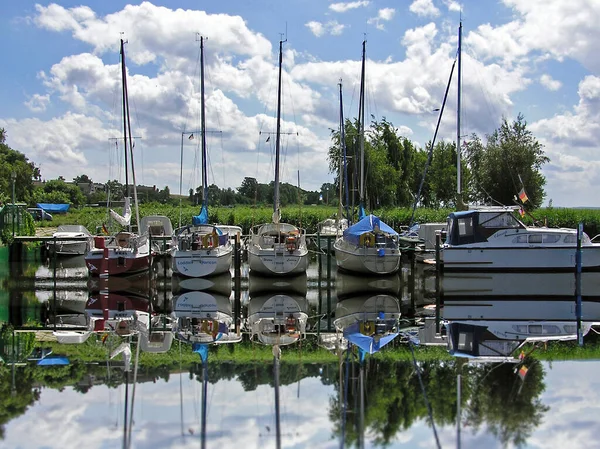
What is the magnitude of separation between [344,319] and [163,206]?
164 feet

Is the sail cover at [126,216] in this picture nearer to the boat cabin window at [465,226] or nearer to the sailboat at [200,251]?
the sailboat at [200,251]

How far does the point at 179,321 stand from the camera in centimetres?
2286

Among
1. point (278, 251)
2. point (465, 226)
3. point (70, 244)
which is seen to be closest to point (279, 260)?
point (278, 251)

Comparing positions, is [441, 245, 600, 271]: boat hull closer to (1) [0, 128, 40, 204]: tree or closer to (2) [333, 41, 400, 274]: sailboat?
(2) [333, 41, 400, 274]: sailboat

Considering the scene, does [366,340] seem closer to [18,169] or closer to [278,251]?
[278,251]

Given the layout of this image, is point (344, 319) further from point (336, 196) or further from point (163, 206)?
point (163, 206)

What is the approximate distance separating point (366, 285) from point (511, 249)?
6889 millimetres

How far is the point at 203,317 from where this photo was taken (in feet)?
78.5

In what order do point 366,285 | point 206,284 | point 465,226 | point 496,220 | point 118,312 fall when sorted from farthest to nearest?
point 366,285, point 206,284, point 465,226, point 496,220, point 118,312

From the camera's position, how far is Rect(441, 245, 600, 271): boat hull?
1193 inches

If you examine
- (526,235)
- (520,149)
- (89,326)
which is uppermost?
(520,149)

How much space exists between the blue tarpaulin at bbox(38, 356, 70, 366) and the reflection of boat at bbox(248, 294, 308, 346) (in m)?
4.84

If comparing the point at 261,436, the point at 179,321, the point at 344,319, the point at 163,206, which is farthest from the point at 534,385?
the point at 163,206

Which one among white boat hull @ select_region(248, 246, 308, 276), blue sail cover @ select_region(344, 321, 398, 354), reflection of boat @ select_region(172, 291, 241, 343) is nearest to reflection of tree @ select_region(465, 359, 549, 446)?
blue sail cover @ select_region(344, 321, 398, 354)
